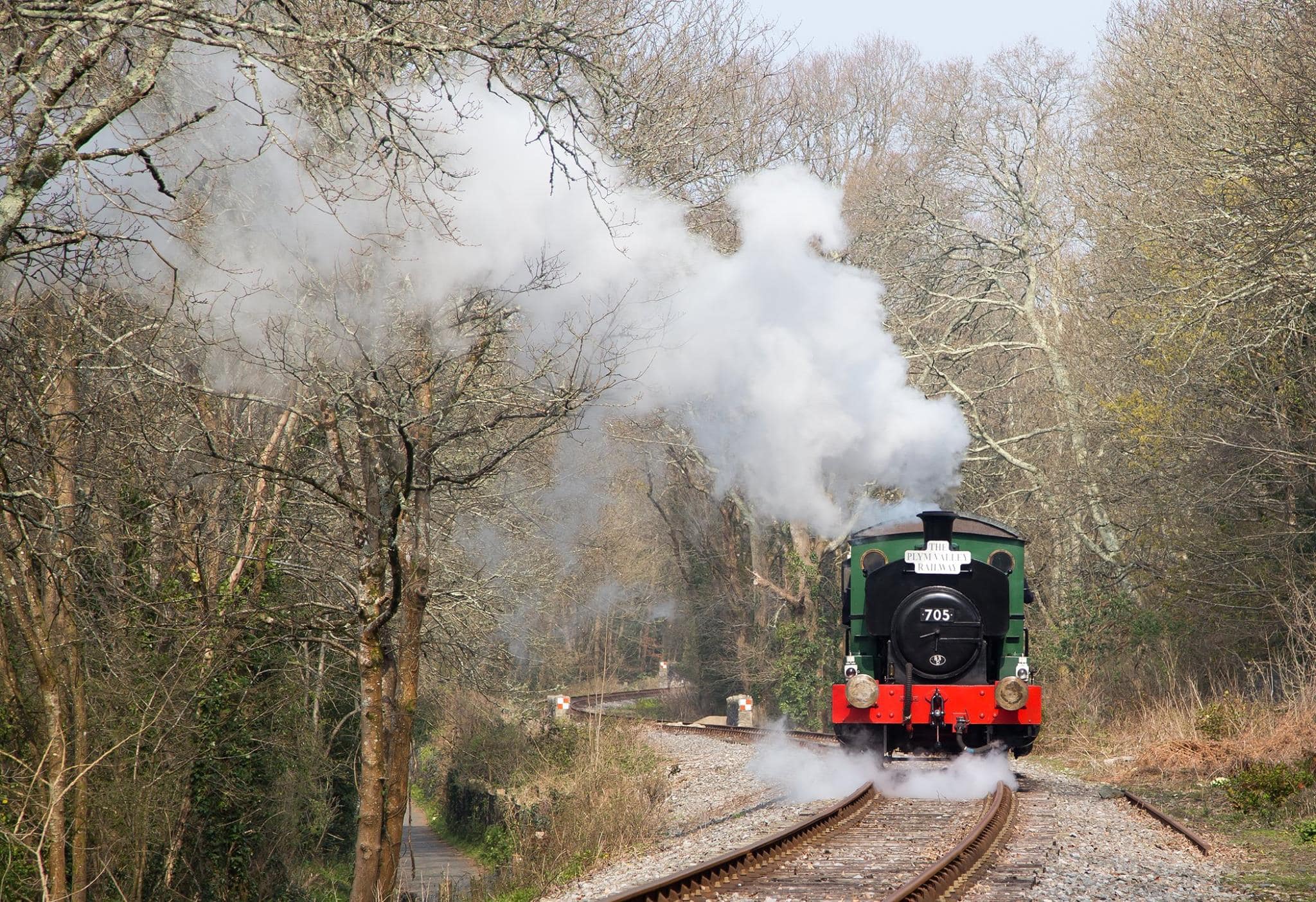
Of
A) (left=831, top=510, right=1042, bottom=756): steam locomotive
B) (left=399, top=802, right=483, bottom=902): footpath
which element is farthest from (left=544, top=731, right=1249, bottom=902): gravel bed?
(left=399, top=802, right=483, bottom=902): footpath

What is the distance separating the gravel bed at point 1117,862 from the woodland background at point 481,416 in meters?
3.31

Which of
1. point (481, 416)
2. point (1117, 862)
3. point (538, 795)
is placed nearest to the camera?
point (1117, 862)

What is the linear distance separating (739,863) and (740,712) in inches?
856

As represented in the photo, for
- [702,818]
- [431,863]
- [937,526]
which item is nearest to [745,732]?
[431,863]

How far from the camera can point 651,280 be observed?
15.1 meters

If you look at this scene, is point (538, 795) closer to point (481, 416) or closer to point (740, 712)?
point (481, 416)

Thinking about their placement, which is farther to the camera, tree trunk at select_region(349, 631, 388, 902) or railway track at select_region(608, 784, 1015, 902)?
tree trunk at select_region(349, 631, 388, 902)

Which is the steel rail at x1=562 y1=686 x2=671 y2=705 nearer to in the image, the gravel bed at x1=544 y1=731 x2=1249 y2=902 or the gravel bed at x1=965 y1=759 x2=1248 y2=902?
the gravel bed at x1=544 y1=731 x2=1249 y2=902

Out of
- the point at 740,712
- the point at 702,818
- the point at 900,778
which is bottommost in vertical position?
the point at 702,818

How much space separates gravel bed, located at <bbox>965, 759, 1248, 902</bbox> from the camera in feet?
25.8

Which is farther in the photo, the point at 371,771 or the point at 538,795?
the point at 538,795

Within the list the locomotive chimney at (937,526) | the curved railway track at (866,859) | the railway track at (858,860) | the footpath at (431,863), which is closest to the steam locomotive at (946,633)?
the locomotive chimney at (937,526)

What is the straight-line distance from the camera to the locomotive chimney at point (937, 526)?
12578 mm

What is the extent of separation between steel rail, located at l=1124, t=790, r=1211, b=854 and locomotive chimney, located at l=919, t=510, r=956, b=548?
10.1 feet
